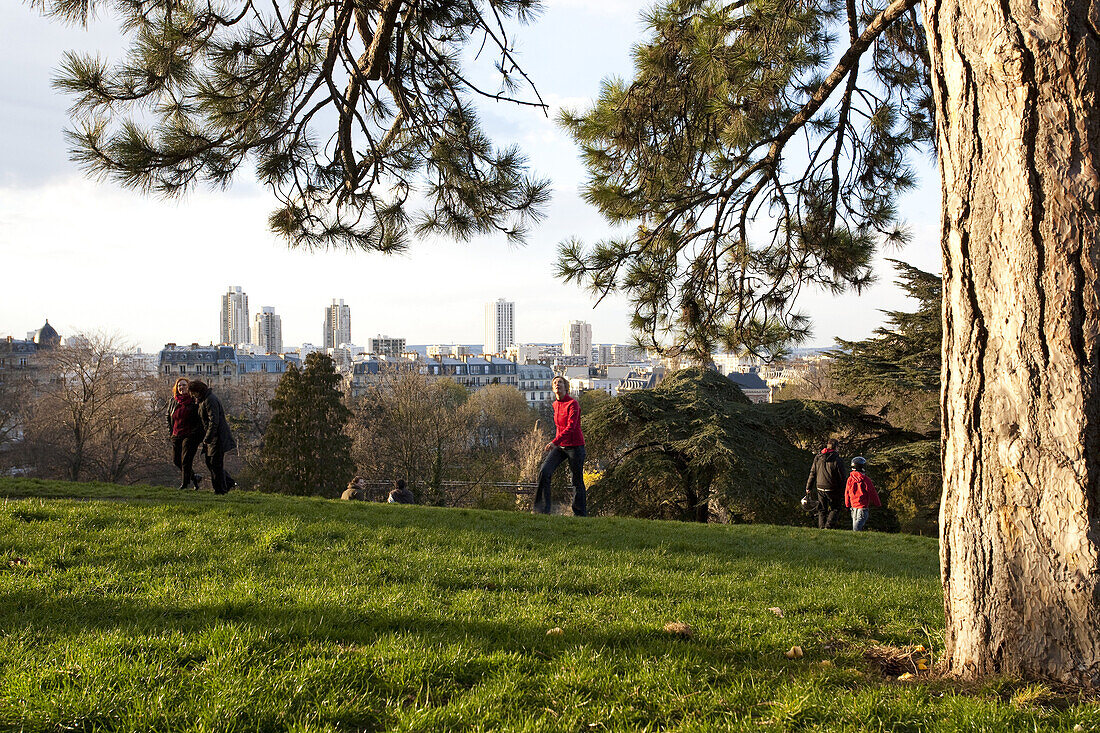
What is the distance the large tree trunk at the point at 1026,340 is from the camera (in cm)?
248

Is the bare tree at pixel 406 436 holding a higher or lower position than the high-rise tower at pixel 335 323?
lower

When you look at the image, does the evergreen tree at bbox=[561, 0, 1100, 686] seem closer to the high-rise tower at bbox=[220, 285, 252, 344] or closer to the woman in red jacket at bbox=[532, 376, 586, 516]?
the woman in red jacket at bbox=[532, 376, 586, 516]

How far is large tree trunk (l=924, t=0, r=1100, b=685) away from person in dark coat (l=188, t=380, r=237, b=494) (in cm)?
859

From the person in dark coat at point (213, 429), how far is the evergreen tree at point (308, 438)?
59.7ft

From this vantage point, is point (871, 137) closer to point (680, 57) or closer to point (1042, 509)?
point (680, 57)

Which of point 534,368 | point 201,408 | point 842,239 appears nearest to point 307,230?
point 201,408

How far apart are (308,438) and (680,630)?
85.3ft

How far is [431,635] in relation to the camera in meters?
3.17

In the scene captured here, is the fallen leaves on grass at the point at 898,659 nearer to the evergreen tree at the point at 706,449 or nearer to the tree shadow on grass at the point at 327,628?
the tree shadow on grass at the point at 327,628

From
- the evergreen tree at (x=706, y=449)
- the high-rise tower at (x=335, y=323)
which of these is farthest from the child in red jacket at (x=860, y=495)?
the high-rise tower at (x=335, y=323)

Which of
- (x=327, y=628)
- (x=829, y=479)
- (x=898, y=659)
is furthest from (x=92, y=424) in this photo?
(x=898, y=659)

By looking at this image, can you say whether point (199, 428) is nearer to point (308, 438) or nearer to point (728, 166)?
point (728, 166)

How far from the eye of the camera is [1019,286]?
8.45ft

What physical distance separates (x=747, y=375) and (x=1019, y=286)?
97.3 m
